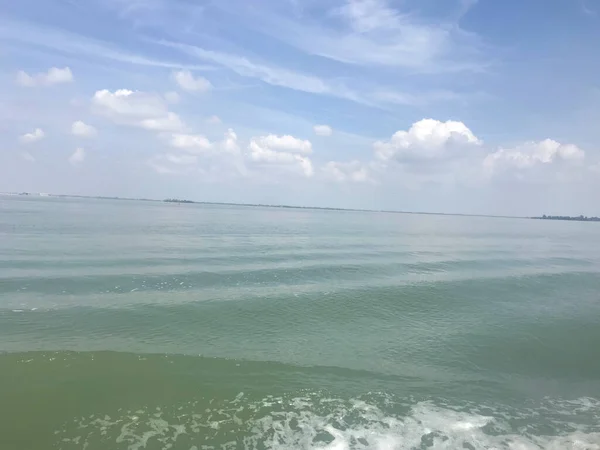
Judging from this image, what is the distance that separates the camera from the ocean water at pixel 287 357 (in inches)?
525

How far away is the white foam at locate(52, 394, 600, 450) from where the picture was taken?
41.3ft

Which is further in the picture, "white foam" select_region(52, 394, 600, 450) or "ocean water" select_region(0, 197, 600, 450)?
"ocean water" select_region(0, 197, 600, 450)

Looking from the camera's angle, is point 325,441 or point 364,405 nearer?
point 325,441

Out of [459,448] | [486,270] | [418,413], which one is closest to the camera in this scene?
[459,448]

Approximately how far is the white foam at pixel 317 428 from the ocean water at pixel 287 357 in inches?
2.6

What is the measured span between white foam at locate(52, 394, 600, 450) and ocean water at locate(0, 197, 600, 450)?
7cm

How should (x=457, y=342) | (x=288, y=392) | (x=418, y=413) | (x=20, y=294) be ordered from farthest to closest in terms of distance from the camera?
(x=20, y=294) < (x=457, y=342) < (x=288, y=392) < (x=418, y=413)

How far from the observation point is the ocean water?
13.3 m

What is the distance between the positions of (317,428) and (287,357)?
246 inches

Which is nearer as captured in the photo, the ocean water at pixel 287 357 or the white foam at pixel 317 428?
the white foam at pixel 317 428

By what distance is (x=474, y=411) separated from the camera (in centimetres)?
1512

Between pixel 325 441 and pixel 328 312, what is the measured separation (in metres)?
15.0

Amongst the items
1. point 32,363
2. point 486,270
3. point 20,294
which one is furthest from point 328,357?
point 486,270

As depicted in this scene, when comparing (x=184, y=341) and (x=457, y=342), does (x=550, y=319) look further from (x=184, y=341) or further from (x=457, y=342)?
(x=184, y=341)
